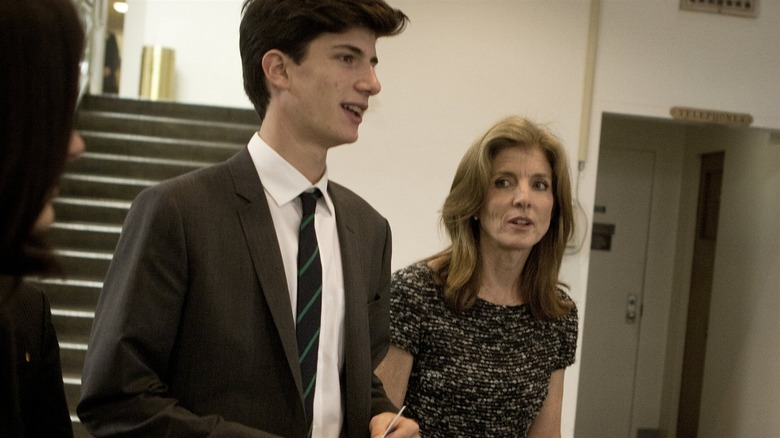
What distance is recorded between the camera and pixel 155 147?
23.7 ft

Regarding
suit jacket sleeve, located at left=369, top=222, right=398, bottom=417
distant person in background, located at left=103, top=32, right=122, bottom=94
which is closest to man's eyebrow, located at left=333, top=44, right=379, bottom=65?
suit jacket sleeve, located at left=369, top=222, right=398, bottom=417

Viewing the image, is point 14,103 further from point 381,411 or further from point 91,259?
point 91,259

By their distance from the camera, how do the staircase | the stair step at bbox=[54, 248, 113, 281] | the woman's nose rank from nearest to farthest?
the woman's nose < the staircase < the stair step at bbox=[54, 248, 113, 281]

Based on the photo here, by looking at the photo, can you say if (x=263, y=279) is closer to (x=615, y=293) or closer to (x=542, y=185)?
(x=542, y=185)

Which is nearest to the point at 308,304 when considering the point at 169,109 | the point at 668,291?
the point at 668,291

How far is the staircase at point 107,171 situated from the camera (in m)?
5.68

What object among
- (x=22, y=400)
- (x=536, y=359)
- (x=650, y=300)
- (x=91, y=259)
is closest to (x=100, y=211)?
(x=91, y=259)

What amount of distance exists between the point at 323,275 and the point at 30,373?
23.9 inches

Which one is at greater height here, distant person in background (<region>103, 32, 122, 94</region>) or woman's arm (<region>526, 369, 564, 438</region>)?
distant person in background (<region>103, 32, 122, 94</region>)

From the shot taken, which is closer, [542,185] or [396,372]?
[396,372]

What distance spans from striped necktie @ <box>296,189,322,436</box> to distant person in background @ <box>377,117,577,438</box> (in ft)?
1.92

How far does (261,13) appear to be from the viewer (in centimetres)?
170

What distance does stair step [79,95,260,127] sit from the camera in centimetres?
779

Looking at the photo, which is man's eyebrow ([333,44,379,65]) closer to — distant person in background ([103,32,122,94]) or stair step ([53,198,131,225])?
stair step ([53,198,131,225])
